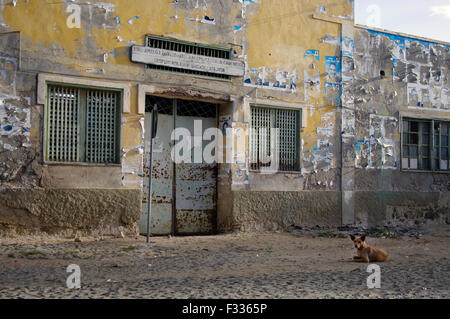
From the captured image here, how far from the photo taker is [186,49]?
30.8 feet

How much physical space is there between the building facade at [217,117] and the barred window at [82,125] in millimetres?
23

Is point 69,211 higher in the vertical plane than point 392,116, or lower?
lower

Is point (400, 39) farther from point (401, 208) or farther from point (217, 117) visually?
point (217, 117)

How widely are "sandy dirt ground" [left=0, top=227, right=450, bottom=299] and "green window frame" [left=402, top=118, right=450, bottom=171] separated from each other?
322 cm

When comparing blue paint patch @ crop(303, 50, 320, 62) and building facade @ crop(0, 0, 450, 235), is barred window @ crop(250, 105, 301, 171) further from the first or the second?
blue paint patch @ crop(303, 50, 320, 62)

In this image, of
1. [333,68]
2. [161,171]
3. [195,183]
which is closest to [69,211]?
[161,171]

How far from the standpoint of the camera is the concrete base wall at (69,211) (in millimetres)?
7848

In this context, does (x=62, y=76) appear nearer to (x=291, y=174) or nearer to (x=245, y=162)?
(x=245, y=162)

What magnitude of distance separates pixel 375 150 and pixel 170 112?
4.99 meters

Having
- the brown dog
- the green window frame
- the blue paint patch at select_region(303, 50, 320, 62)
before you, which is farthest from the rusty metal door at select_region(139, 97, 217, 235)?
the green window frame

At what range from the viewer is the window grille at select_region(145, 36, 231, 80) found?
29.8 feet

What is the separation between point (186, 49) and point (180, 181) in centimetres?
257
